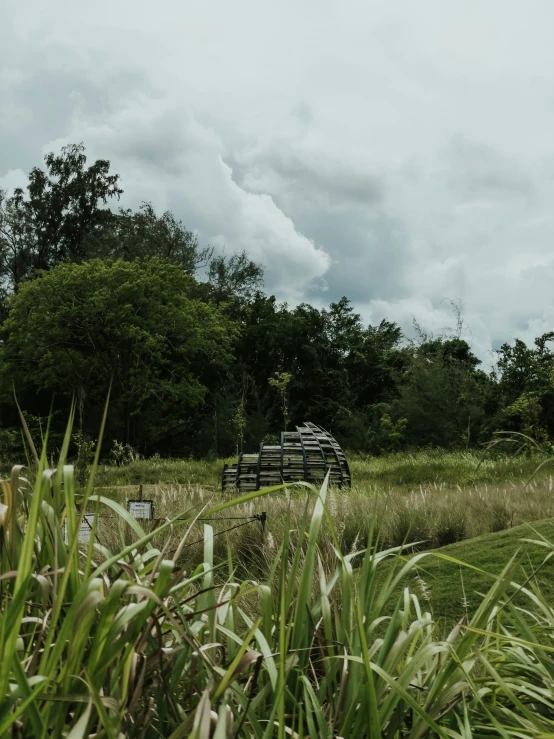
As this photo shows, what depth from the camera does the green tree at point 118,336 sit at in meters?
25.3

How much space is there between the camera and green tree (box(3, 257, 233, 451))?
2533cm

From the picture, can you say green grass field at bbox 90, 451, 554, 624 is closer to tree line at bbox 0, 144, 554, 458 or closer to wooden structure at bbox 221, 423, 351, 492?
wooden structure at bbox 221, 423, 351, 492

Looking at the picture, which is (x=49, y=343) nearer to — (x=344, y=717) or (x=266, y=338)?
(x=266, y=338)

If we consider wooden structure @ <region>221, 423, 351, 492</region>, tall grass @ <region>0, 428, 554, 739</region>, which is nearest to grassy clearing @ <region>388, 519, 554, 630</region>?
tall grass @ <region>0, 428, 554, 739</region>

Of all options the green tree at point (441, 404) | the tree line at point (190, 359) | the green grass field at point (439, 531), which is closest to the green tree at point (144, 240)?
the tree line at point (190, 359)

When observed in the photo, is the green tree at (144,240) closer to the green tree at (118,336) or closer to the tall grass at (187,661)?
the green tree at (118,336)

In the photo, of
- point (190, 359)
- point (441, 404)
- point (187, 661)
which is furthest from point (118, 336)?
point (187, 661)

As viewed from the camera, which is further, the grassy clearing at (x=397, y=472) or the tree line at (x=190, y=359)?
the tree line at (x=190, y=359)

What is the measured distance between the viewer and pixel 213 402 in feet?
95.5

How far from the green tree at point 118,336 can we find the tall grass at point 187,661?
23.9m

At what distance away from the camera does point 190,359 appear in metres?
29.2

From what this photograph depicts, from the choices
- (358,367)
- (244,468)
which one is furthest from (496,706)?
(358,367)

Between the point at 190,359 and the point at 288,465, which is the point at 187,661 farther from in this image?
the point at 190,359

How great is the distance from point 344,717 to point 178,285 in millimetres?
25880
